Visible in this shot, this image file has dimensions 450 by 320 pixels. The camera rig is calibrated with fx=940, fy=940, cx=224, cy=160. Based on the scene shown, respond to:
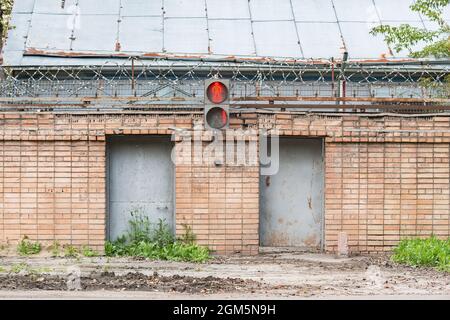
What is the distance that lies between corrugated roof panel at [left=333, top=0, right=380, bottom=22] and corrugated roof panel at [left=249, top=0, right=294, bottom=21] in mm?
1205

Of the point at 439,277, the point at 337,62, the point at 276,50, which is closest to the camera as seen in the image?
the point at 439,277

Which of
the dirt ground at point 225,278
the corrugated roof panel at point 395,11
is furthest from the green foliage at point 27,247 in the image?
the corrugated roof panel at point 395,11

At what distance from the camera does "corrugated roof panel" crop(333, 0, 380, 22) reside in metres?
22.3

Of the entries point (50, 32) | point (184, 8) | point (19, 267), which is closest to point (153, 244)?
point (19, 267)

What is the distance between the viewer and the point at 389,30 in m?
18.0

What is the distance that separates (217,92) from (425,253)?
4246mm

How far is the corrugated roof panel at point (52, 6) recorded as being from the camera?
2198 centimetres

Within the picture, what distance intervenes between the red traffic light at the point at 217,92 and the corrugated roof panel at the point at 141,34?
703 centimetres

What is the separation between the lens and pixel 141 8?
22156 mm

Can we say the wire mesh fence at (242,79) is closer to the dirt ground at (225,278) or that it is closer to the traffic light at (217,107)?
the traffic light at (217,107)

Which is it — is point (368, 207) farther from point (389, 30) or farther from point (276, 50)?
point (276, 50)

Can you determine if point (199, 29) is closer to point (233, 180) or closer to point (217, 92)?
point (233, 180)

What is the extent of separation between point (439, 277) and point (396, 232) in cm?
290

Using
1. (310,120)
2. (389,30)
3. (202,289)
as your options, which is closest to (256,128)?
(310,120)
